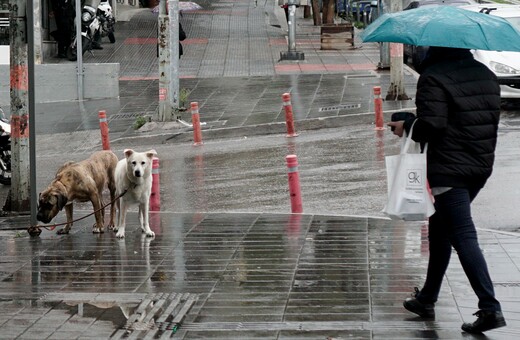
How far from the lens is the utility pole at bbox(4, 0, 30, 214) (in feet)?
41.8

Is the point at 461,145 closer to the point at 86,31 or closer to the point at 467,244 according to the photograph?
the point at 467,244

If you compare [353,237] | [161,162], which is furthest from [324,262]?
[161,162]

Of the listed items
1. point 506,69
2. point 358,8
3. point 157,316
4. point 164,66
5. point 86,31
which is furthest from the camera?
point 358,8

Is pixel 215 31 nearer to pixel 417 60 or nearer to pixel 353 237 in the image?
pixel 417 60

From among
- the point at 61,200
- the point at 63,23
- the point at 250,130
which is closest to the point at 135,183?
the point at 61,200

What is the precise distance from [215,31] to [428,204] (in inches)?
1188

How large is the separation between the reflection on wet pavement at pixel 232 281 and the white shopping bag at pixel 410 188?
2.51 ft

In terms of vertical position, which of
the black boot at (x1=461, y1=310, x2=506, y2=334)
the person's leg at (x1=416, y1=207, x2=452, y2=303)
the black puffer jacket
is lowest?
the black boot at (x1=461, y1=310, x2=506, y2=334)

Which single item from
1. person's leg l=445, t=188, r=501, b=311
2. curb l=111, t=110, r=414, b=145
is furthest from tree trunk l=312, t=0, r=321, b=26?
person's leg l=445, t=188, r=501, b=311

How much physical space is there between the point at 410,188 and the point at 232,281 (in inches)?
83.2

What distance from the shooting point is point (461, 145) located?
690cm

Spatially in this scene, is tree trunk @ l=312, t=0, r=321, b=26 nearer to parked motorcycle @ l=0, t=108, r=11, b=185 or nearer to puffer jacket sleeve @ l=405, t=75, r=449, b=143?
parked motorcycle @ l=0, t=108, r=11, b=185

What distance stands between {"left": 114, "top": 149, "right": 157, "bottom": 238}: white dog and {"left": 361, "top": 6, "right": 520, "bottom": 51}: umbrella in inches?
152

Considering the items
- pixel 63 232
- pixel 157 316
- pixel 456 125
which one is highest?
pixel 456 125
